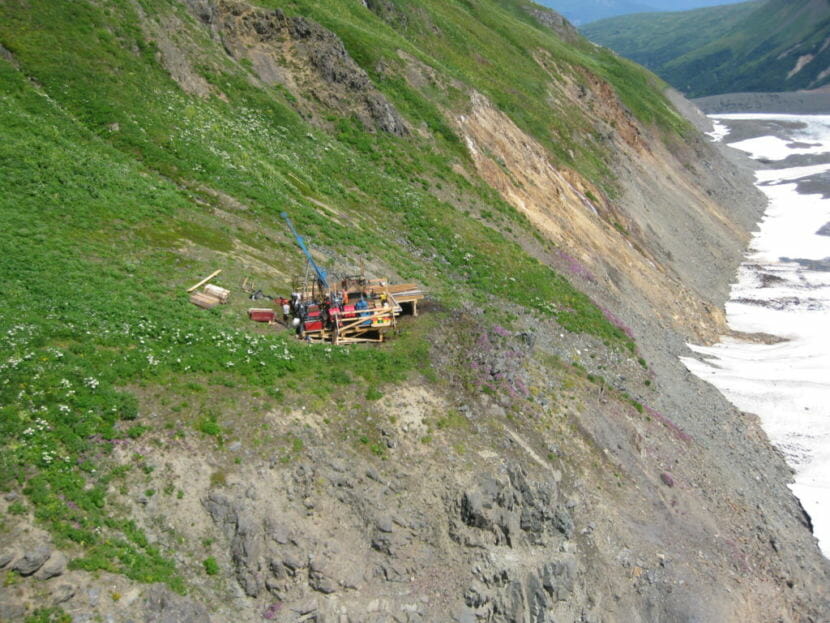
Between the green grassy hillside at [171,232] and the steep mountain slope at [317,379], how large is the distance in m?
0.12

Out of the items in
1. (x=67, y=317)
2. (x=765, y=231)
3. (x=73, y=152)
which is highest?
(x=73, y=152)

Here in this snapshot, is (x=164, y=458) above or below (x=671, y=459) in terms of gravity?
above

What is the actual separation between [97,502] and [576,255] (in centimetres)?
3666

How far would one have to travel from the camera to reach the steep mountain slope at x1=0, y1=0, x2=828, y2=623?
14836 mm

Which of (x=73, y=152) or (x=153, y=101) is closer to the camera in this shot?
(x=73, y=152)

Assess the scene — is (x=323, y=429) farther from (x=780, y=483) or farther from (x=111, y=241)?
(x=780, y=483)

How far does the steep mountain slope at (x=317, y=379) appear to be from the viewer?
14836 mm

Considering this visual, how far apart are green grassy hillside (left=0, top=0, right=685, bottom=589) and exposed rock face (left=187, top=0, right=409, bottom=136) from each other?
4.67 ft

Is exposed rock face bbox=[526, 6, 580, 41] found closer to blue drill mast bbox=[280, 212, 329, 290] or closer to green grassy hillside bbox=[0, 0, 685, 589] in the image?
green grassy hillside bbox=[0, 0, 685, 589]

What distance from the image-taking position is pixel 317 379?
20141mm

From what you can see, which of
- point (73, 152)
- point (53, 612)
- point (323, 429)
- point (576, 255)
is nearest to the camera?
point (53, 612)

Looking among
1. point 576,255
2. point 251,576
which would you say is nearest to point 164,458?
point 251,576

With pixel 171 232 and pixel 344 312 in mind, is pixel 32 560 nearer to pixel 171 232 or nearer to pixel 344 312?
pixel 344 312

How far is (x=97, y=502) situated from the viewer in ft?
45.6
